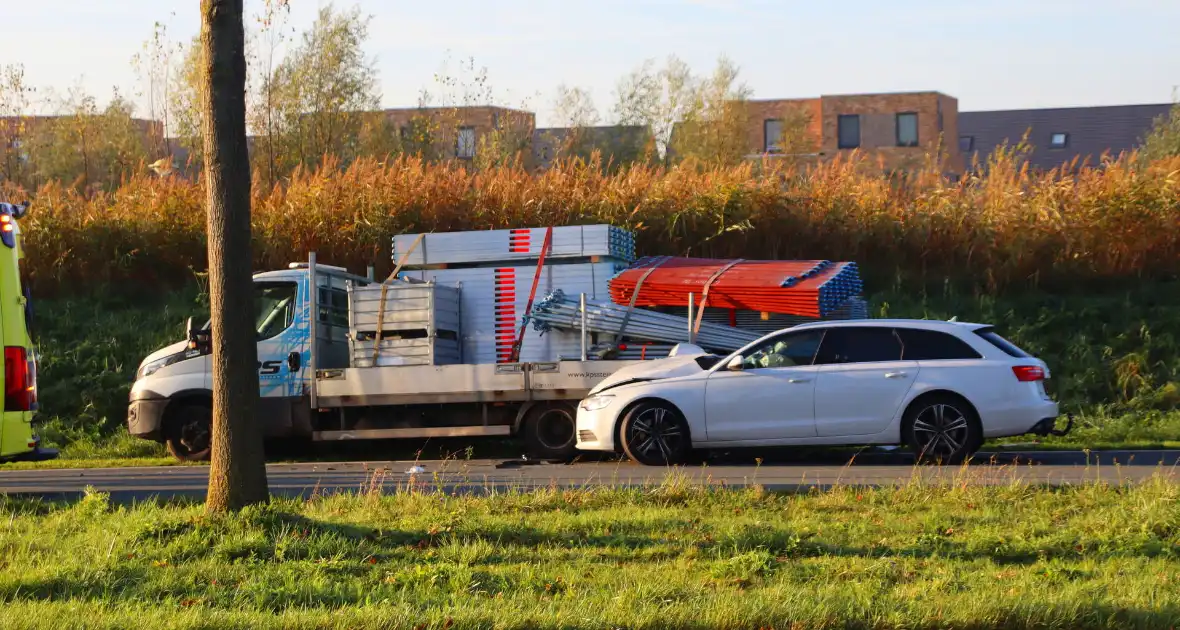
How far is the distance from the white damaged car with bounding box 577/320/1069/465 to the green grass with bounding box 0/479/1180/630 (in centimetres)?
252

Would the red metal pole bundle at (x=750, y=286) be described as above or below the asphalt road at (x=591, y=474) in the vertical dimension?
above

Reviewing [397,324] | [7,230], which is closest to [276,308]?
[397,324]

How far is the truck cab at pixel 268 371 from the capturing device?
50.6 feet

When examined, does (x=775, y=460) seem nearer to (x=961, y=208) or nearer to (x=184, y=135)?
(x=961, y=208)

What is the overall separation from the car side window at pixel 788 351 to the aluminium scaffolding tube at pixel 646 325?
147 cm

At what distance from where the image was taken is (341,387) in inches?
597

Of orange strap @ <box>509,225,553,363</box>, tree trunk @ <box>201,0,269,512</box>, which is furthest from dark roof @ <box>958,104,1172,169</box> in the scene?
tree trunk @ <box>201,0,269,512</box>

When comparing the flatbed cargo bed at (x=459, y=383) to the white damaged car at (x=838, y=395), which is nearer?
the white damaged car at (x=838, y=395)

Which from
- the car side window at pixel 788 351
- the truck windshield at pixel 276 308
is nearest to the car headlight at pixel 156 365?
the truck windshield at pixel 276 308

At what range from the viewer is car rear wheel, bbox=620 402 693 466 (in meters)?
13.4

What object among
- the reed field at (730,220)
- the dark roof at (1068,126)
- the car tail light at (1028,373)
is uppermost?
the dark roof at (1068,126)

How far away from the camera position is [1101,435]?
16547 mm

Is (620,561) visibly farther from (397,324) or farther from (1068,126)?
(1068,126)

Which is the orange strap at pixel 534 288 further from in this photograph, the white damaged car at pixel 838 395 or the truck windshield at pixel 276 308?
the truck windshield at pixel 276 308
